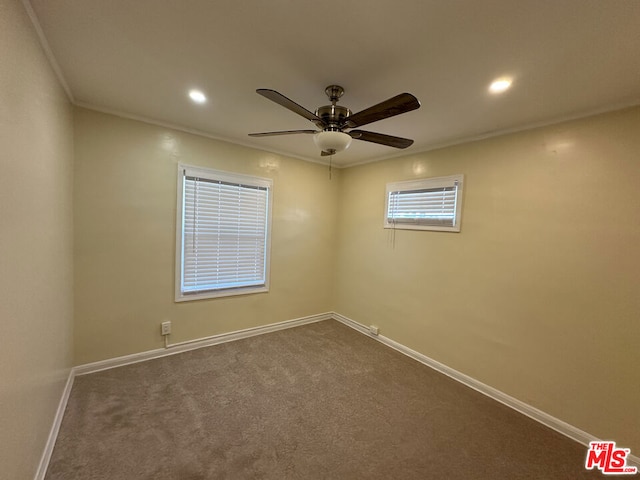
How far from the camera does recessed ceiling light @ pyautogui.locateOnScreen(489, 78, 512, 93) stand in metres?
1.63

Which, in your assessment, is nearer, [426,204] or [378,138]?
[378,138]

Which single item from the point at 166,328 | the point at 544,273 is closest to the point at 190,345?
the point at 166,328

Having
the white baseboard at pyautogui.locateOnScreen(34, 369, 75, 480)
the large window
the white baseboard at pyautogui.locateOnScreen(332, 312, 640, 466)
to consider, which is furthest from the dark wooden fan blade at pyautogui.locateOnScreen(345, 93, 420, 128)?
the white baseboard at pyautogui.locateOnScreen(34, 369, 75, 480)

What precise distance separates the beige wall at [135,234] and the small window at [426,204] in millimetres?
1521

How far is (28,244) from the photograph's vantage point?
1.33 metres

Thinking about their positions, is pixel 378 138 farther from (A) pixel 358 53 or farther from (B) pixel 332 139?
(A) pixel 358 53

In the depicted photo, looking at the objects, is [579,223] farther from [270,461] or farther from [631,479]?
[270,461]

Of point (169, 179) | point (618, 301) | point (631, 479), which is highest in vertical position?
point (169, 179)

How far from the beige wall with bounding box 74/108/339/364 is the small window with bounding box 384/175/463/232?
4.99 feet

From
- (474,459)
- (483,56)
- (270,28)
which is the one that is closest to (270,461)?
(474,459)

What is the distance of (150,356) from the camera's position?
2.71m

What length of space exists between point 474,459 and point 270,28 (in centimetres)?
281

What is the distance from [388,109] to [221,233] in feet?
7.64
